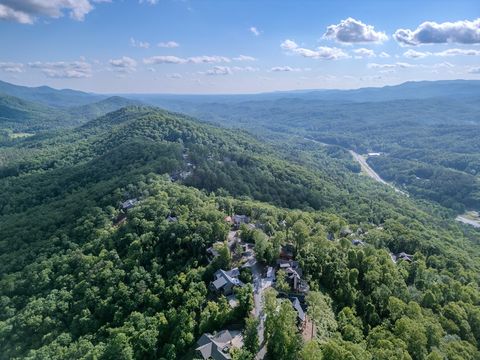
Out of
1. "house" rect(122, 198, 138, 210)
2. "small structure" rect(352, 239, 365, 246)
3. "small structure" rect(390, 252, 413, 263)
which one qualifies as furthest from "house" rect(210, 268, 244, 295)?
"small structure" rect(390, 252, 413, 263)

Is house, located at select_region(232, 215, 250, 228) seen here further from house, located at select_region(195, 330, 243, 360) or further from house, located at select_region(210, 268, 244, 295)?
house, located at select_region(195, 330, 243, 360)

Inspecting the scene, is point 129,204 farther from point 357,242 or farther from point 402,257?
point 402,257

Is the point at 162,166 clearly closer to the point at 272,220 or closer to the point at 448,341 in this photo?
the point at 272,220

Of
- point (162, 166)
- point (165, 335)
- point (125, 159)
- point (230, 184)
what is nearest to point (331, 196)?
point (230, 184)

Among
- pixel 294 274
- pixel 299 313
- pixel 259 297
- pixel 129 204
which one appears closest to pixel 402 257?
pixel 294 274

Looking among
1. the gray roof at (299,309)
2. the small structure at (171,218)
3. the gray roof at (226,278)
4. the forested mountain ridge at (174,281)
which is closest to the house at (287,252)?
the forested mountain ridge at (174,281)
